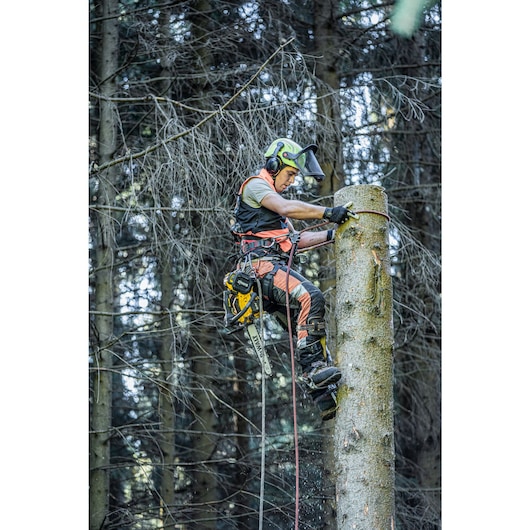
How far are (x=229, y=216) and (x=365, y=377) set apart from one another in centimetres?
241

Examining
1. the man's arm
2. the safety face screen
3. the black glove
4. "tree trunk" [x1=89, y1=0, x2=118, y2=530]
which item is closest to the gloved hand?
the black glove

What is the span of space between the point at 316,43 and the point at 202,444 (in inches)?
136

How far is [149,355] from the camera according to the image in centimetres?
791

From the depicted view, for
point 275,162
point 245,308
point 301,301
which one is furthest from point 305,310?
point 275,162

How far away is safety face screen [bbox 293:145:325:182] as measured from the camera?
3988 millimetres

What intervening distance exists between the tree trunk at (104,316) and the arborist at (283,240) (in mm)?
2235

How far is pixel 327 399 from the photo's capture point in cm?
356

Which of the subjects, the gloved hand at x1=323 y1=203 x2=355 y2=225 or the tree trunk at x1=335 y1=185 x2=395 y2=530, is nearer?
the tree trunk at x1=335 y1=185 x2=395 y2=530

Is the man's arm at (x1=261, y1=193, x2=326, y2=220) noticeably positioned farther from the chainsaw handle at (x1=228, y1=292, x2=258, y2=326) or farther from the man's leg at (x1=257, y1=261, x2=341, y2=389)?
the chainsaw handle at (x1=228, y1=292, x2=258, y2=326)

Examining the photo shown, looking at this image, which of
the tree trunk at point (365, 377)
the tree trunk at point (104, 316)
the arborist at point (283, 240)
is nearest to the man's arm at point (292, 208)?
the arborist at point (283, 240)

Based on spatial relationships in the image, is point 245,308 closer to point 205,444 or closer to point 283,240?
point 283,240

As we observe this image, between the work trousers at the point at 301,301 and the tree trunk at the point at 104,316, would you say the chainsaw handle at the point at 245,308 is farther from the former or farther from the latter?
the tree trunk at the point at 104,316
